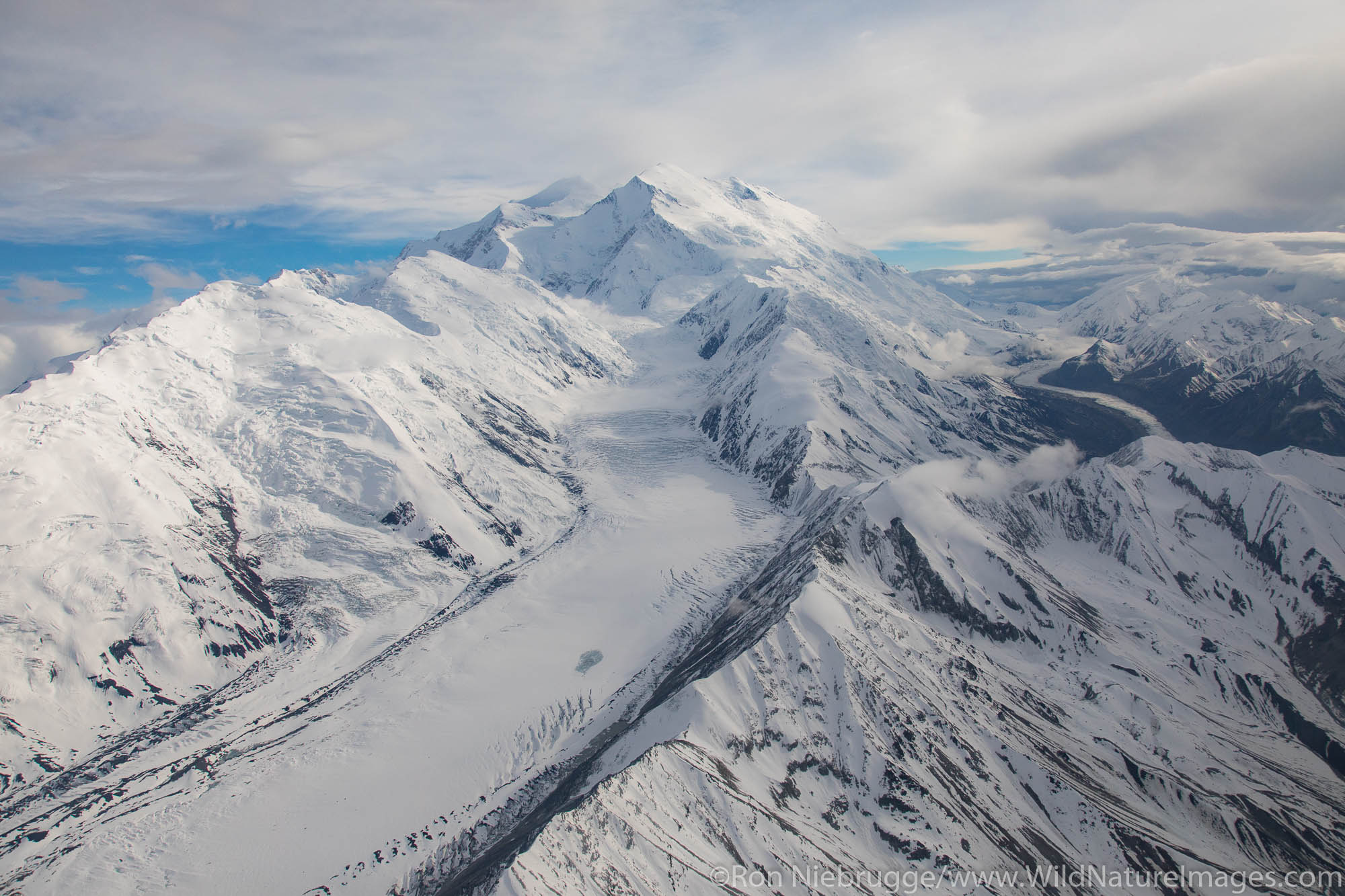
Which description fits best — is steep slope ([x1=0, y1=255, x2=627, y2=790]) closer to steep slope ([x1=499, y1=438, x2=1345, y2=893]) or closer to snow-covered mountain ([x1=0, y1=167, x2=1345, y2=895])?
snow-covered mountain ([x1=0, y1=167, x2=1345, y2=895])

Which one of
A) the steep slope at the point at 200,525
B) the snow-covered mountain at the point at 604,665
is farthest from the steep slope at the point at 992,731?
the steep slope at the point at 200,525

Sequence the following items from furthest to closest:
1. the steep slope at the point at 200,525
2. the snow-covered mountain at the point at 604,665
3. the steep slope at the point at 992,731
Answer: the steep slope at the point at 200,525, the snow-covered mountain at the point at 604,665, the steep slope at the point at 992,731

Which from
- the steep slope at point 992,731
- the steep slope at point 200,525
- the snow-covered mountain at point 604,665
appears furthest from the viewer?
the steep slope at point 200,525

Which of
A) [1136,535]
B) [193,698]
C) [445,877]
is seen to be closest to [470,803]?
[445,877]

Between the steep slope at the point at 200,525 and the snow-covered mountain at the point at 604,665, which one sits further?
the steep slope at the point at 200,525

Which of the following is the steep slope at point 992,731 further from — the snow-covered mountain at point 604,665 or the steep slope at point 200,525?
the steep slope at point 200,525

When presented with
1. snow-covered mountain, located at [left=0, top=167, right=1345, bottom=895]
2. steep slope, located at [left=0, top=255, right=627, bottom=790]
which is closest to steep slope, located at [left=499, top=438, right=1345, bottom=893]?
snow-covered mountain, located at [left=0, top=167, right=1345, bottom=895]

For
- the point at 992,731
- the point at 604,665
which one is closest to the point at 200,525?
the point at 604,665

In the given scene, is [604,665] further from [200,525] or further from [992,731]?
[200,525]
